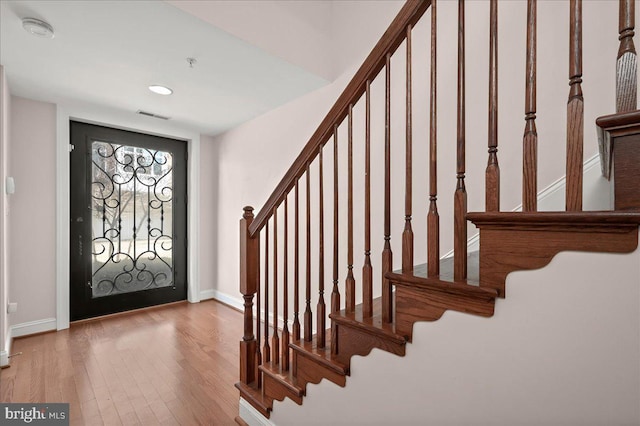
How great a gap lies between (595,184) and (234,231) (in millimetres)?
3383

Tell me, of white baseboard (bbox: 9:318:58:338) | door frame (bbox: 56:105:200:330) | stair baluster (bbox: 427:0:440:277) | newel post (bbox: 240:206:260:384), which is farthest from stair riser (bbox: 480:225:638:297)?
white baseboard (bbox: 9:318:58:338)

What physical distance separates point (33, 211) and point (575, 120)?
13.1 ft

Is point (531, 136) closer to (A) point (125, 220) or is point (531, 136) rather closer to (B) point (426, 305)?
(B) point (426, 305)

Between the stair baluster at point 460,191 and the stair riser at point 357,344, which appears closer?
the stair baluster at point 460,191

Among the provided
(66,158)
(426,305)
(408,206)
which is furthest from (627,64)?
(66,158)

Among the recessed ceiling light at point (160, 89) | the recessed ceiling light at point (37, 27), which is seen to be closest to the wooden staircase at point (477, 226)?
the recessed ceiling light at point (37, 27)

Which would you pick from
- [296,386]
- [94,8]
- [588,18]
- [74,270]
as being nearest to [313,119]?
[94,8]

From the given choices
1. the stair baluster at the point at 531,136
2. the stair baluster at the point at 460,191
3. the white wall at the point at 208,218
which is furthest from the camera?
the white wall at the point at 208,218

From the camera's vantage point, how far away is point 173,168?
12.6ft

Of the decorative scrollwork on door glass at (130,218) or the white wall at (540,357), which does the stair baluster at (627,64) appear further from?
the decorative scrollwork on door glass at (130,218)

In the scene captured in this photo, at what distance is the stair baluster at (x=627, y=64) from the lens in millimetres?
586

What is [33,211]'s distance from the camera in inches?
112

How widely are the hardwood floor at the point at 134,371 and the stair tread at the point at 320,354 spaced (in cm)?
81

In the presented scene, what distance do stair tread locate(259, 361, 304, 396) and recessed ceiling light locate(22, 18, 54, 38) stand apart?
7.54 feet
